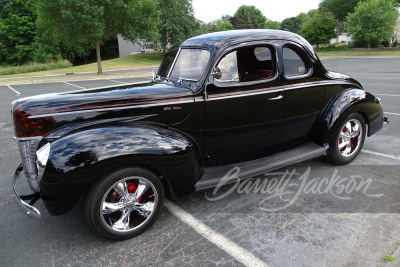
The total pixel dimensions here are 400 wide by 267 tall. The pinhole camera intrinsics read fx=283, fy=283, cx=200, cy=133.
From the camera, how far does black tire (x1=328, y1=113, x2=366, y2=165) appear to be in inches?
157

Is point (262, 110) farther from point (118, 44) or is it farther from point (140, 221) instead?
point (118, 44)

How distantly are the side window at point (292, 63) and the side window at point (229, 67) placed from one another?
688 mm

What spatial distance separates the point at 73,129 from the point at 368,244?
2900 mm

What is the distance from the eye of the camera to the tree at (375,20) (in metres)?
36.3

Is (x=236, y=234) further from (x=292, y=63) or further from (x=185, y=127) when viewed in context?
(x=292, y=63)

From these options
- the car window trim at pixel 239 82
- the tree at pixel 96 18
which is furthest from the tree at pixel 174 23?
the car window trim at pixel 239 82

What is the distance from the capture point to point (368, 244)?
8.28 ft

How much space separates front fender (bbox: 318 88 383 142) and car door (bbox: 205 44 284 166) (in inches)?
28.9

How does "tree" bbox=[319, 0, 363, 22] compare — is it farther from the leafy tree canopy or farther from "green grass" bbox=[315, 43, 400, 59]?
the leafy tree canopy

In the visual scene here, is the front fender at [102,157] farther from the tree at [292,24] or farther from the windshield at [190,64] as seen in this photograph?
the tree at [292,24]

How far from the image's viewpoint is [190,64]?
345cm

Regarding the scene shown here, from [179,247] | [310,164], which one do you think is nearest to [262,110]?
[310,164]

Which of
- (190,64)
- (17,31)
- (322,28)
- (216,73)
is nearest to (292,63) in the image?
(216,73)

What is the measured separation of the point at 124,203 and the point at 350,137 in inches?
134
